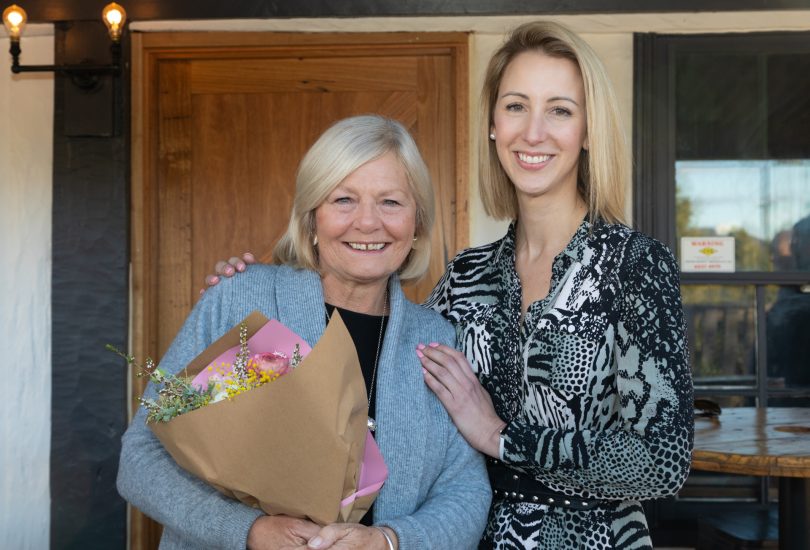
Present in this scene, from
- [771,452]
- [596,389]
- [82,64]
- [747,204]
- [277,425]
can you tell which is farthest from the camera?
[747,204]

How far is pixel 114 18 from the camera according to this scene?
381cm

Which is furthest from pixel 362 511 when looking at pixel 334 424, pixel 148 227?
pixel 148 227

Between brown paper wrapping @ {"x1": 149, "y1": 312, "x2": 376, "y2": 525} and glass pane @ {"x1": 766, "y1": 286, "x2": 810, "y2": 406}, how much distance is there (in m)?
2.94

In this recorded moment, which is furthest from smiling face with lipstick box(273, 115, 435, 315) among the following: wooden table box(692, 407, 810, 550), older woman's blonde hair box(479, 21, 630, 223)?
wooden table box(692, 407, 810, 550)

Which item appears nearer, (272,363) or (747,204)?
(272,363)

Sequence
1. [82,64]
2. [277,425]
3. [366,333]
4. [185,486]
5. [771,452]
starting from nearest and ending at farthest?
[277,425] → [185,486] → [366,333] → [771,452] → [82,64]

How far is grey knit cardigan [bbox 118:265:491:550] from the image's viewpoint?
1.83 metres

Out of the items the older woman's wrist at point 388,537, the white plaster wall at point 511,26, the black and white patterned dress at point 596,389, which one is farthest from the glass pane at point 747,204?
the older woman's wrist at point 388,537

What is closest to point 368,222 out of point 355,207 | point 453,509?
point 355,207

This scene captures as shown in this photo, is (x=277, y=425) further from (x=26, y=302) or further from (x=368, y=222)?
(x=26, y=302)

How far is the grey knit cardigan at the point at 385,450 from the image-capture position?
6.00 ft

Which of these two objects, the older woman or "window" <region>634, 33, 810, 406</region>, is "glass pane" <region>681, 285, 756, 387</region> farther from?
the older woman

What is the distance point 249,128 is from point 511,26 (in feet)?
4.03

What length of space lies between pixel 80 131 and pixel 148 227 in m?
0.49
